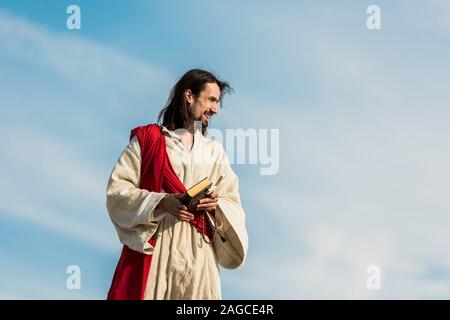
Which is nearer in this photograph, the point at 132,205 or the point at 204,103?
the point at 132,205

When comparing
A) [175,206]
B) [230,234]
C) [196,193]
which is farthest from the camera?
[230,234]


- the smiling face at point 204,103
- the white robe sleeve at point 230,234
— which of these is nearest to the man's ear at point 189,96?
the smiling face at point 204,103

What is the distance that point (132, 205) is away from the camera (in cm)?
834

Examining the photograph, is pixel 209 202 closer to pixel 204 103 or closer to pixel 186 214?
pixel 186 214

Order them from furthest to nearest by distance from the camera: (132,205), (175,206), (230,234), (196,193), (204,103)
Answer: (204,103)
(230,234)
(132,205)
(175,206)
(196,193)

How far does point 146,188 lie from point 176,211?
0.47 m

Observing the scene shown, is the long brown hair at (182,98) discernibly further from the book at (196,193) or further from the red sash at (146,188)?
the book at (196,193)

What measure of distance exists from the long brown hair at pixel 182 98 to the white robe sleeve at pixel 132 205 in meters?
0.52

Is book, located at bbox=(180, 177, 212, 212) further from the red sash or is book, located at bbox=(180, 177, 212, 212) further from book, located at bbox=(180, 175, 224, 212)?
the red sash

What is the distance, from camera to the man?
8.24 meters

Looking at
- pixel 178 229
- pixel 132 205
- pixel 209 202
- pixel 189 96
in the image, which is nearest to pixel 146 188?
pixel 132 205
